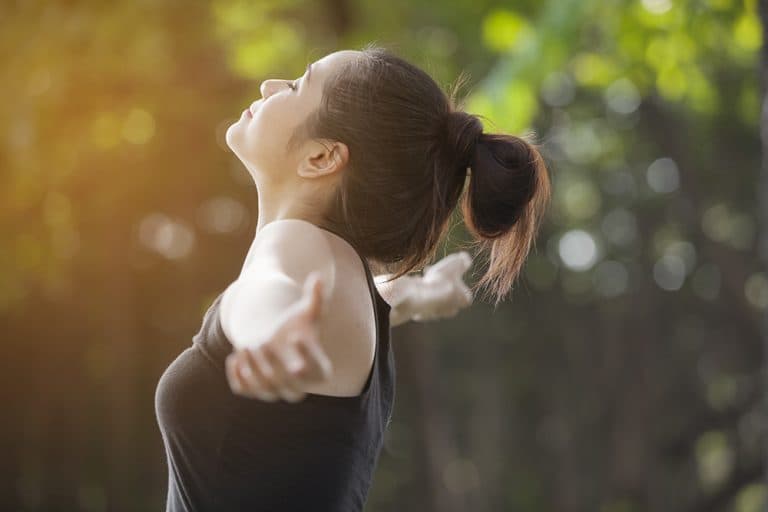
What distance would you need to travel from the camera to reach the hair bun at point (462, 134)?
211 cm

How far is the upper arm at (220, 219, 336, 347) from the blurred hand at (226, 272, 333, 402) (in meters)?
0.07

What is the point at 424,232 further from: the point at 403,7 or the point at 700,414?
the point at 700,414

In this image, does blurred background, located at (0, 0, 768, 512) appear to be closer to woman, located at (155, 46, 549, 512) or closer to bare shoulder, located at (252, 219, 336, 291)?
woman, located at (155, 46, 549, 512)

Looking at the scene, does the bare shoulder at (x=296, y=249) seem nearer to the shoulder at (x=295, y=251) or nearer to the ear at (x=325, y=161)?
the shoulder at (x=295, y=251)

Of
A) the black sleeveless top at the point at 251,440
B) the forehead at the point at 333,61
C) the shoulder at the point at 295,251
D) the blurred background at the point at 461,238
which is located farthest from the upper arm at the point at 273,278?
the blurred background at the point at 461,238

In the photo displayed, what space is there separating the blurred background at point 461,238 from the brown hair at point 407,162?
3.48 ft

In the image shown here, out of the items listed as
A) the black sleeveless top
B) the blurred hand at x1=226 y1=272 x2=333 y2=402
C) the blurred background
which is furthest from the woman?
the blurred background

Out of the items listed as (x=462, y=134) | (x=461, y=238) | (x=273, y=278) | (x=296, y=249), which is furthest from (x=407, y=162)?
(x=461, y=238)

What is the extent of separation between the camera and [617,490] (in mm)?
15336

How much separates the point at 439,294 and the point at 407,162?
0.71m

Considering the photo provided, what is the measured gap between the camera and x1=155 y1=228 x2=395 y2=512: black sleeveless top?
1849mm

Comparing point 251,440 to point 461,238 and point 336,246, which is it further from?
point 461,238

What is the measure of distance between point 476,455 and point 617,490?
80.3 inches

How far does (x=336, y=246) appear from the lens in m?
1.90
